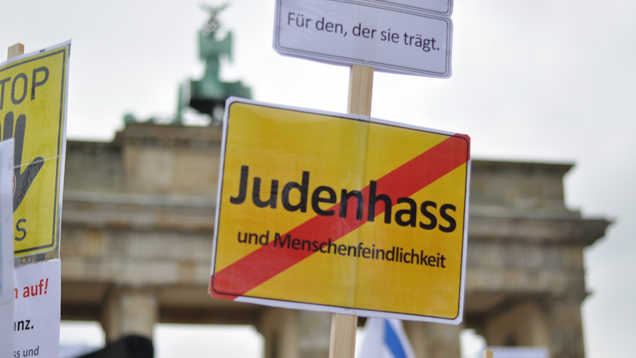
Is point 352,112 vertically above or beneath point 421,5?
beneath

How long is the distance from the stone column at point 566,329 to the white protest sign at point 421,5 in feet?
63.7

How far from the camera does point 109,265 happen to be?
70.3 feet

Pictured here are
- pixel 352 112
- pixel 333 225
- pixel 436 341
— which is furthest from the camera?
pixel 436 341

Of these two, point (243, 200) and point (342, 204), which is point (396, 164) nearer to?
point (342, 204)

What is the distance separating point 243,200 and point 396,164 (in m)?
0.63

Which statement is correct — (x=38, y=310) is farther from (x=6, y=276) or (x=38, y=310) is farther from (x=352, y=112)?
(x=352, y=112)

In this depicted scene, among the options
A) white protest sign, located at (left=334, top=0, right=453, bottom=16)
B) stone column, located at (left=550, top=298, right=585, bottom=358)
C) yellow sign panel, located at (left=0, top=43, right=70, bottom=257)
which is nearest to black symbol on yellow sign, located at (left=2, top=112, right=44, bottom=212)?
yellow sign panel, located at (left=0, top=43, right=70, bottom=257)

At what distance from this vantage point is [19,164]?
12.1 ft

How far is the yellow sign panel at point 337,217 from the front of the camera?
10.7ft

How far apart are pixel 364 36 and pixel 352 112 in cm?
35

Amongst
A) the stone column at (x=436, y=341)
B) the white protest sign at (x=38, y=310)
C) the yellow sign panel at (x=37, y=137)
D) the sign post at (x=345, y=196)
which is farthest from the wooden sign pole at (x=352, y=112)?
the stone column at (x=436, y=341)

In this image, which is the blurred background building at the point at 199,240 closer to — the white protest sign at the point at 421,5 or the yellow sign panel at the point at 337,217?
the white protest sign at the point at 421,5

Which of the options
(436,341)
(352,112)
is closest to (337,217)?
(352,112)

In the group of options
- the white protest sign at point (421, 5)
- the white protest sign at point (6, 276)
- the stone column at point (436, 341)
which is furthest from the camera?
the stone column at point (436, 341)
